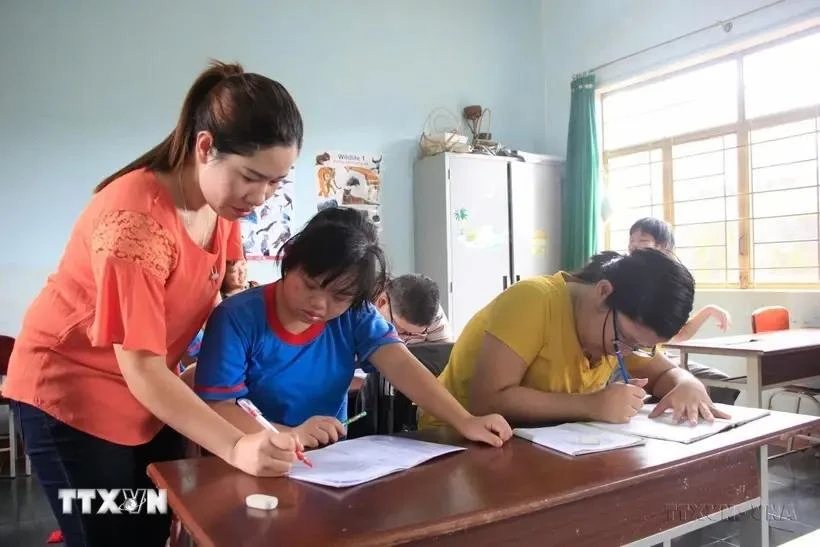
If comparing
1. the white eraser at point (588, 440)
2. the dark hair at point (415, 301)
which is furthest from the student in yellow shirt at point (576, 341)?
the dark hair at point (415, 301)

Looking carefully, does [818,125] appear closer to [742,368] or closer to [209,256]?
[742,368]

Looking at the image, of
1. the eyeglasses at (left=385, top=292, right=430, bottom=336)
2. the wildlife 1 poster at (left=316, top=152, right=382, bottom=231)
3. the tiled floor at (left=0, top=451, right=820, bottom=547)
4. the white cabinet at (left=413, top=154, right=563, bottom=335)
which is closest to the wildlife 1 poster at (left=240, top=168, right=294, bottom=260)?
the wildlife 1 poster at (left=316, top=152, right=382, bottom=231)

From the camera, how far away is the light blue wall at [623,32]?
4000 millimetres

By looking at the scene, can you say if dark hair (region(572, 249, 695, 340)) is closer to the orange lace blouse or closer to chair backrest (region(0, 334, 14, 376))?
the orange lace blouse

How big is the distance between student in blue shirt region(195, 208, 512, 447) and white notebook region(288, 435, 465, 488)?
43 millimetres

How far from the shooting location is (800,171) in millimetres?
3904

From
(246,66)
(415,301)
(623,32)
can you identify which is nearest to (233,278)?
(415,301)

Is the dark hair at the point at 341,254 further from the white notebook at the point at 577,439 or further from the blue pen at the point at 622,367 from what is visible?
the blue pen at the point at 622,367

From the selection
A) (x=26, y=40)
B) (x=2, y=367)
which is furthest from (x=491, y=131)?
(x=2, y=367)

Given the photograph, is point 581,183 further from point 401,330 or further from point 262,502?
point 262,502

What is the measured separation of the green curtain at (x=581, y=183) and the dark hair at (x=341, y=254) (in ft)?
12.4

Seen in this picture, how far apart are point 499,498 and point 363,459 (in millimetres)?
252

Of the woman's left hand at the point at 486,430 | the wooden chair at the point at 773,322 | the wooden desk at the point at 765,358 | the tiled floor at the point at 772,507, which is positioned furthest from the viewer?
the wooden chair at the point at 773,322

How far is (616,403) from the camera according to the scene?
1.30m
